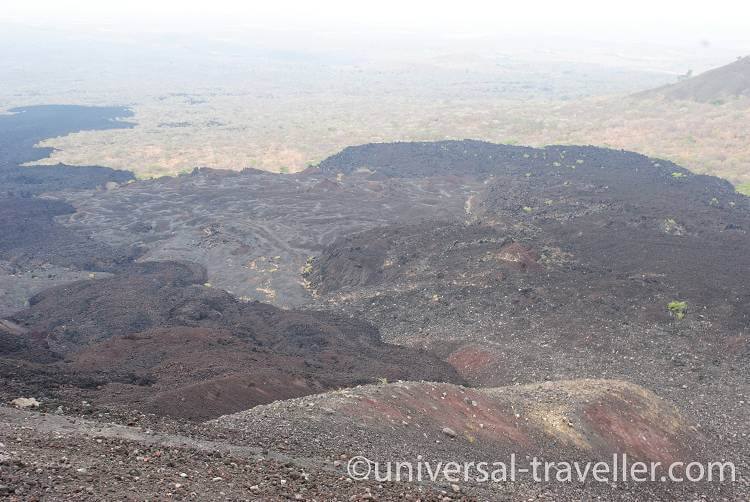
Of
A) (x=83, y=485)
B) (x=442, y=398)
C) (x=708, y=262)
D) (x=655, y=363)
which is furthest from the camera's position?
(x=708, y=262)

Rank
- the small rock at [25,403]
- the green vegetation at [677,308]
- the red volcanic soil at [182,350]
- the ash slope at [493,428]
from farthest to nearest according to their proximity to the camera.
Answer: the green vegetation at [677,308], the red volcanic soil at [182,350], the ash slope at [493,428], the small rock at [25,403]

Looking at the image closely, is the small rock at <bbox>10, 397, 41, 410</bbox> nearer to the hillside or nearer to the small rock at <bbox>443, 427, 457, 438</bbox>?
the small rock at <bbox>443, 427, 457, 438</bbox>

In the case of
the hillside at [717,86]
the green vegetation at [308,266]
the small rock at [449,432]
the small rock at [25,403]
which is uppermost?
the hillside at [717,86]

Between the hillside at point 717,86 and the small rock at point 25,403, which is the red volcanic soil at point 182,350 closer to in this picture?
the small rock at point 25,403

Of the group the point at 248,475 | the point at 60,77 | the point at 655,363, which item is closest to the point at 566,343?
the point at 655,363

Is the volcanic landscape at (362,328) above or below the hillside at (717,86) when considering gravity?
below

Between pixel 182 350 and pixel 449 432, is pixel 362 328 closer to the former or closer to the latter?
pixel 182 350

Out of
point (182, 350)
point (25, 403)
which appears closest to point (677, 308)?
point (182, 350)

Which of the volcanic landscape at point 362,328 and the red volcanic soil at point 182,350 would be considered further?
the red volcanic soil at point 182,350

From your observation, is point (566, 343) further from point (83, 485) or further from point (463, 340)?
point (83, 485)

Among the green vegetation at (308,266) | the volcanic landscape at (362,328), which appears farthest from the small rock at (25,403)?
the green vegetation at (308,266)
